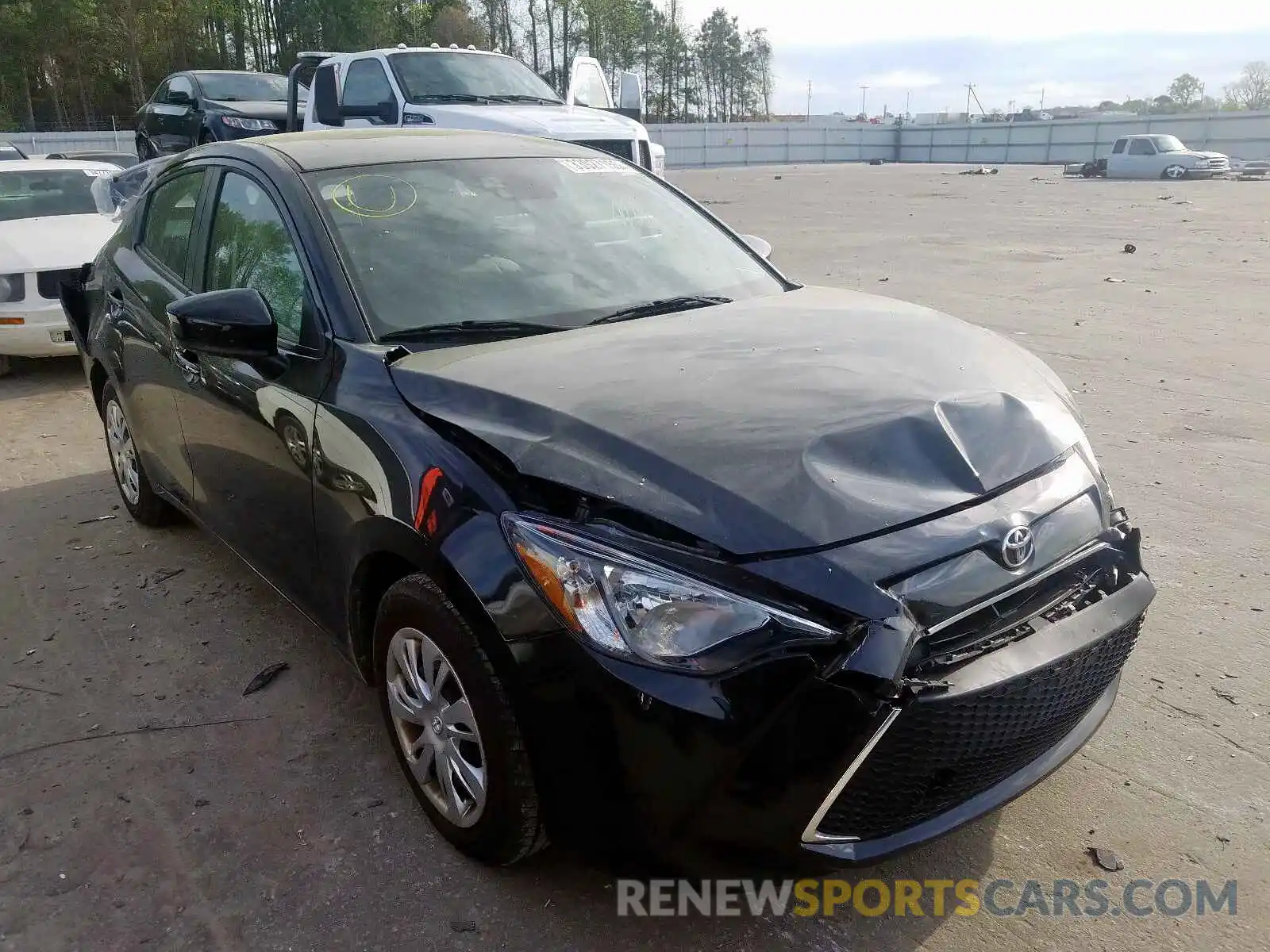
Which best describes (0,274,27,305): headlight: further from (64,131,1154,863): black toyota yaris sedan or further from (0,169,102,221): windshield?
(64,131,1154,863): black toyota yaris sedan

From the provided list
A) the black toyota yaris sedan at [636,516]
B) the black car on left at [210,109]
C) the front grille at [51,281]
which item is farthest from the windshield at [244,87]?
the black toyota yaris sedan at [636,516]

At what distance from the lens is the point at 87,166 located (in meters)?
10.1

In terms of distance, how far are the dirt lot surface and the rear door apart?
1.89 feet

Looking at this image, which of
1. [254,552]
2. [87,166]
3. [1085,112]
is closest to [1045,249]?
[87,166]

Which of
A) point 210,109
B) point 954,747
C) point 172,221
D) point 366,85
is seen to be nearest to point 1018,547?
point 954,747

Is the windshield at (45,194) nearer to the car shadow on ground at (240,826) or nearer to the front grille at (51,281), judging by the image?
the front grille at (51,281)

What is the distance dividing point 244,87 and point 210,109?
51.2 inches

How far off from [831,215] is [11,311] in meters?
15.6

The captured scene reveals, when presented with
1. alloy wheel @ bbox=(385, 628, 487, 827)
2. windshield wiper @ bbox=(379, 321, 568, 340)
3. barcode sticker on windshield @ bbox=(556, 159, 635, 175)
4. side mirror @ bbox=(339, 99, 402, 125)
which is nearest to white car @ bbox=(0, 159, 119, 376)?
side mirror @ bbox=(339, 99, 402, 125)

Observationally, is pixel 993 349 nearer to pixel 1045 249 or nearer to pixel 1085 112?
pixel 1045 249

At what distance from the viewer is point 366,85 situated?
424 inches

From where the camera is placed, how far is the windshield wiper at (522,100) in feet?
35.1

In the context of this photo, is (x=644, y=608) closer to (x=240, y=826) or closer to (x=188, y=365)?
(x=240, y=826)

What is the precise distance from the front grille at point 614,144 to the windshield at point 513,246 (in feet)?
22.3
